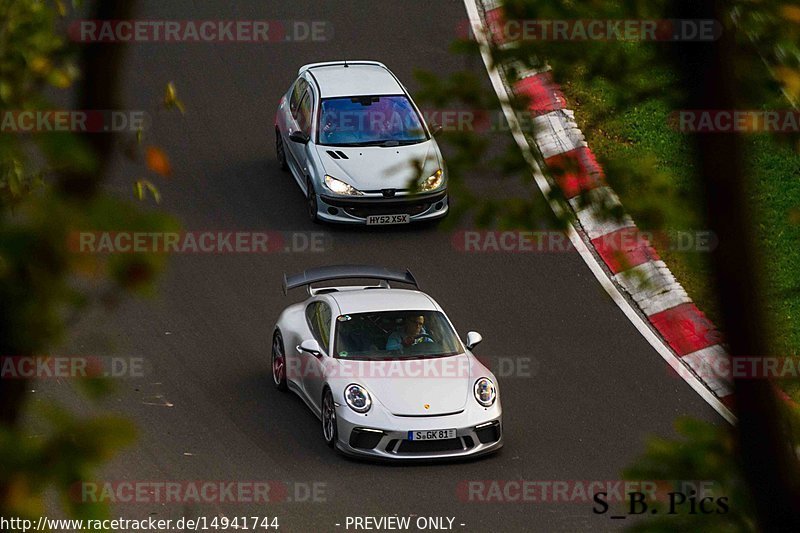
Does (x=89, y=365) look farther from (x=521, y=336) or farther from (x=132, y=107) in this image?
(x=132, y=107)

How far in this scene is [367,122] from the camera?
16.8 m

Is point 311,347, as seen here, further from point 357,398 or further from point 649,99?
point 649,99

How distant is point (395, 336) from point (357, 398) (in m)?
0.94

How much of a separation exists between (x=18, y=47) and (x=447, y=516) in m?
6.63

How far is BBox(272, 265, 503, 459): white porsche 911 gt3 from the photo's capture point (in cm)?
1152

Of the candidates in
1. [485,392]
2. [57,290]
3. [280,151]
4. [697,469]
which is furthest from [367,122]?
[57,290]

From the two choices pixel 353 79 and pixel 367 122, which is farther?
pixel 353 79

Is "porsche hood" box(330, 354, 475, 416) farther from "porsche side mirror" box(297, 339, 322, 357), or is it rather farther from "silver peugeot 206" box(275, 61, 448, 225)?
"silver peugeot 206" box(275, 61, 448, 225)

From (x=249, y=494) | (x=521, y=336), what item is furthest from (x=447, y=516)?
(x=521, y=336)

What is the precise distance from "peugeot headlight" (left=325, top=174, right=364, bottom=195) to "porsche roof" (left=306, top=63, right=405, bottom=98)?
148cm

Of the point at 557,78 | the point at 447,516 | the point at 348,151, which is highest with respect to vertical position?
the point at 557,78

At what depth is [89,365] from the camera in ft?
9.46

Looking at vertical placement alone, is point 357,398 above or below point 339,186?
below

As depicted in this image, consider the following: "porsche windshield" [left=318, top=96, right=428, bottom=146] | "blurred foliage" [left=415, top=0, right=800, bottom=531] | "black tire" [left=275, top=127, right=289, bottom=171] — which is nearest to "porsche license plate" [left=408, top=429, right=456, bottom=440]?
"porsche windshield" [left=318, top=96, right=428, bottom=146]
